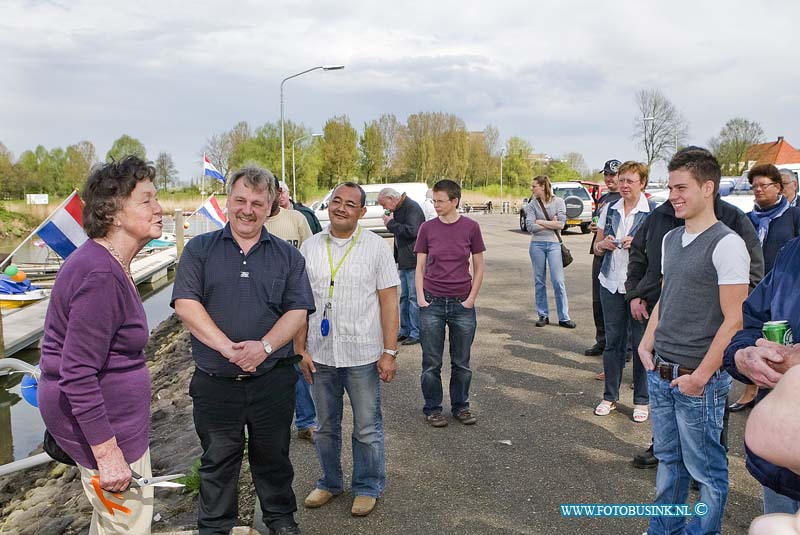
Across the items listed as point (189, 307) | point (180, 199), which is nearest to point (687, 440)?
point (189, 307)

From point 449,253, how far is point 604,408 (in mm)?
1908

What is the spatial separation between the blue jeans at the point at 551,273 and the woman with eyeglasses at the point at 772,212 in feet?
10.1

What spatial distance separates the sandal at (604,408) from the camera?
18.0 ft

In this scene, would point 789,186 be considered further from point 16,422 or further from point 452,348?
point 16,422

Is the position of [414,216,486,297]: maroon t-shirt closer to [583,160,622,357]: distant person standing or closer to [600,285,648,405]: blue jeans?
[600,285,648,405]: blue jeans

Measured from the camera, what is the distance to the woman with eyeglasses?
604 cm

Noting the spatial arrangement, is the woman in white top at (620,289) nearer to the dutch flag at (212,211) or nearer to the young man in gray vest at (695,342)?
the young man in gray vest at (695,342)

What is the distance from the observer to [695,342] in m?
3.21

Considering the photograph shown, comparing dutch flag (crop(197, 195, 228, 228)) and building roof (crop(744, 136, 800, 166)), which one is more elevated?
building roof (crop(744, 136, 800, 166))

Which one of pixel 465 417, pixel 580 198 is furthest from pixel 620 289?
pixel 580 198

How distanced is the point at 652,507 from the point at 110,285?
2.82m

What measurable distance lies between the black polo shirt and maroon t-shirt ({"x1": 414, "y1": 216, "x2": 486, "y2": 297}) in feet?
7.44

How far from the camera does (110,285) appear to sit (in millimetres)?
2510

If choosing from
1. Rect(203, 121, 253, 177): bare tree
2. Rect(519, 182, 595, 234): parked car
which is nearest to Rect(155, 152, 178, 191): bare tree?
Rect(203, 121, 253, 177): bare tree
